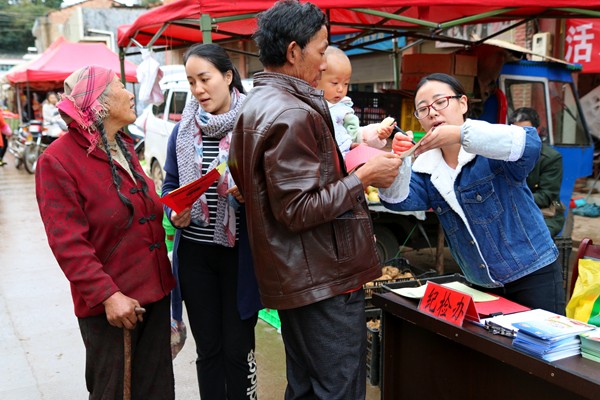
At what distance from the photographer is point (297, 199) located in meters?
1.59

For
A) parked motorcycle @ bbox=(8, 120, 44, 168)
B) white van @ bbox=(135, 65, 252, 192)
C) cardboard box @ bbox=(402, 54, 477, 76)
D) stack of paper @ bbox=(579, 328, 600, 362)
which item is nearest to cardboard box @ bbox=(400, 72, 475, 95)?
cardboard box @ bbox=(402, 54, 477, 76)

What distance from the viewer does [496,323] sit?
1828 millimetres

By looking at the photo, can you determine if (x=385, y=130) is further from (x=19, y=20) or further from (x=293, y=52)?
(x=19, y=20)

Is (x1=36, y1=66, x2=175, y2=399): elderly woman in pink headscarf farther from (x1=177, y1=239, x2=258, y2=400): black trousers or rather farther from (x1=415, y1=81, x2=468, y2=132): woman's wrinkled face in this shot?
(x1=415, y1=81, x2=468, y2=132): woman's wrinkled face

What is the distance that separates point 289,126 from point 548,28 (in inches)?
356

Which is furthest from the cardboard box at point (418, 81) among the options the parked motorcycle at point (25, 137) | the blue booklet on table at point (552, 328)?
the parked motorcycle at point (25, 137)

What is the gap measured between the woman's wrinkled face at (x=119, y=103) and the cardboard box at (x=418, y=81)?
4020 millimetres

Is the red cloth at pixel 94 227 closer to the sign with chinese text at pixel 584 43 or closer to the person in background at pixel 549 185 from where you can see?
the person in background at pixel 549 185

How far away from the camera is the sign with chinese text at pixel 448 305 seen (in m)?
1.87

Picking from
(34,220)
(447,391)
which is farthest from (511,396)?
(34,220)

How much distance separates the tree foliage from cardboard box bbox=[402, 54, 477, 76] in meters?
39.2

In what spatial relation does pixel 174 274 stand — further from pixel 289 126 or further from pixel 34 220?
pixel 34 220

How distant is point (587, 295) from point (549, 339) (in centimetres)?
77

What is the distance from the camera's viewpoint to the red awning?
430 cm
